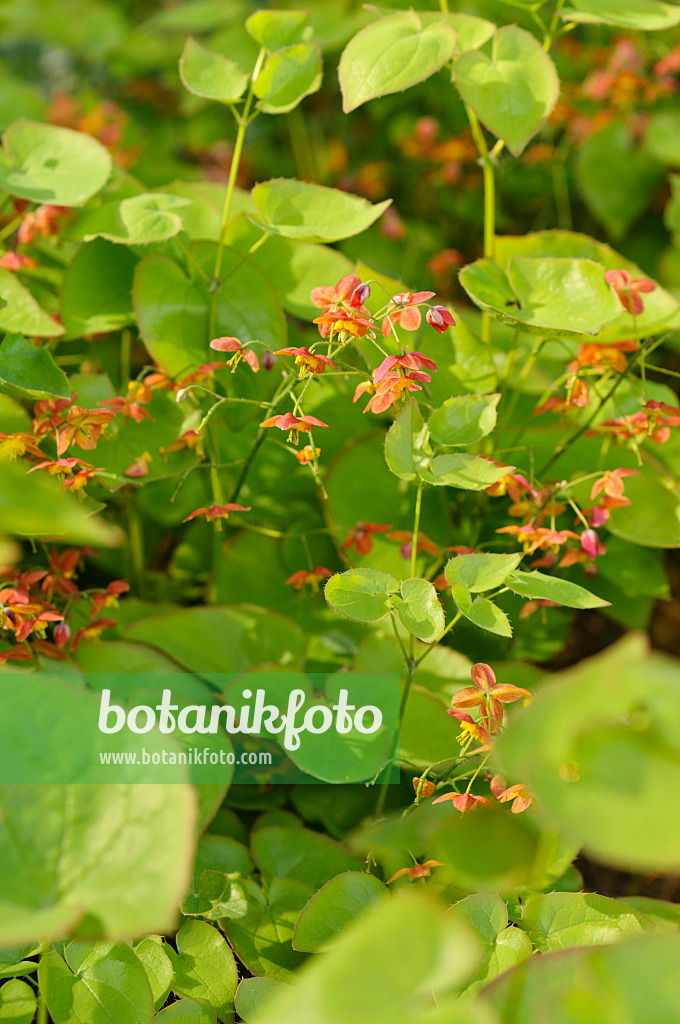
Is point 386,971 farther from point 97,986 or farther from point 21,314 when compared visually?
point 21,314

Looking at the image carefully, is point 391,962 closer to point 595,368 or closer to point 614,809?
point 614,809

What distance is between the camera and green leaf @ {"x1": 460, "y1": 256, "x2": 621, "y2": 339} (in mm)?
797

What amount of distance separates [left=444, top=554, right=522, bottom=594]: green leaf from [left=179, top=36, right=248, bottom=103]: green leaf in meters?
0.59

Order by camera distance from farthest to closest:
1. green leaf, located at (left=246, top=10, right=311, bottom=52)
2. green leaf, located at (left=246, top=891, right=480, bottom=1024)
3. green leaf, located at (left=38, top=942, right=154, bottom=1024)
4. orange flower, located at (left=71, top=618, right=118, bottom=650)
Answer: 1. green leaf, located at (left=246, top=10, right=311, bottom=52)
2. orange flower, located at (left=71, top=618, right=118, bottom=650)
3. green leaf, located at (left=38, top=942, right=154, bottom=1024)
4. green leaf, located at (left=246, top=891, right=480, bottom=1024)

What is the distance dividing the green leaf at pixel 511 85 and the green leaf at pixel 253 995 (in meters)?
0.82

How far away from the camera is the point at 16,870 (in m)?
0.45

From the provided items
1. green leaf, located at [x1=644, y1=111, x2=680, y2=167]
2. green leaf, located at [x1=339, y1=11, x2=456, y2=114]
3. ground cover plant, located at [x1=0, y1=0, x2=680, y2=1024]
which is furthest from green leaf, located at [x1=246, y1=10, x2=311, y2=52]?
green leaf, located at [x1=644, y1=111, x2=680, y2=167]

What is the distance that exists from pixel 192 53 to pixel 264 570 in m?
0.62

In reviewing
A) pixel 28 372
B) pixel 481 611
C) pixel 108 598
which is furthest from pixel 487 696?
pixel 28 372

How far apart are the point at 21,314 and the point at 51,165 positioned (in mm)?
210

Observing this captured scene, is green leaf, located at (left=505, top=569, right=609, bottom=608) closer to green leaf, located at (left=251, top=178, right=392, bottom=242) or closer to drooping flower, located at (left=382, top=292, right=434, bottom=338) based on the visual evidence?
drooping flower, located at (left=382, top=292, right=434, bottom=338)

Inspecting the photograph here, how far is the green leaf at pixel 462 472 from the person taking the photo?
70 cm

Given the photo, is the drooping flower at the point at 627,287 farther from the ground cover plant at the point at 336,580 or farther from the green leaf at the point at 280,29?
the green leaf at the point at 280,29

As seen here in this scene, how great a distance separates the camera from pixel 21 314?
89cm
